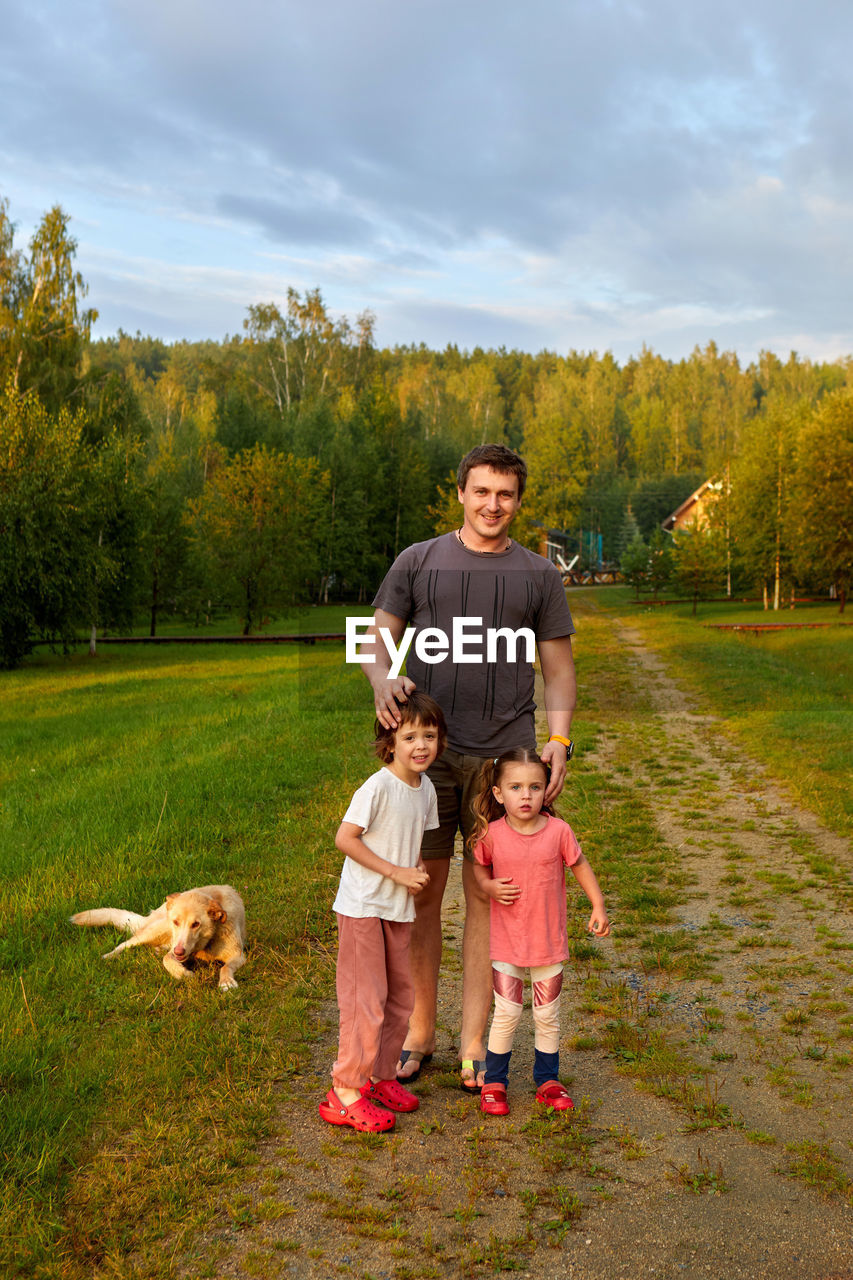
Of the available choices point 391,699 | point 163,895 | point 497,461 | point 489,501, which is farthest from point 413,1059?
point 163,895

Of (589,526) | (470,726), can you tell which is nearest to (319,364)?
(589,526)

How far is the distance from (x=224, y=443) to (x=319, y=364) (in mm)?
12120

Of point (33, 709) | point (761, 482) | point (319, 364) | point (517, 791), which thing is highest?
point (319, 364)

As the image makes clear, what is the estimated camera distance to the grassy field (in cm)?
325

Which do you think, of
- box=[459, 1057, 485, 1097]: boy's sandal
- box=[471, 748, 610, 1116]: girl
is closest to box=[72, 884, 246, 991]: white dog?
box=[459, 1057, 485, 1097]: boy's sandal

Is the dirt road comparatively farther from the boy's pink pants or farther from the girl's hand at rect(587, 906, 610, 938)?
the girl's hand at rect(587, 906, 610, 938)

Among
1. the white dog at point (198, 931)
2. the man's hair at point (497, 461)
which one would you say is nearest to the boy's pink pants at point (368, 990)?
the white dog at point (198, 931)

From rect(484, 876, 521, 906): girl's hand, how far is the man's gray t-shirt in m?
0.49

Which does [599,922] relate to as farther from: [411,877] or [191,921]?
[191,921]

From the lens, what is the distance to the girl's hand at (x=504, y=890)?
11.8 feet

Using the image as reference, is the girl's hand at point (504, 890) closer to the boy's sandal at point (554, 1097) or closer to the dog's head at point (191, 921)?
the boy's sandal at point (554, 1097)

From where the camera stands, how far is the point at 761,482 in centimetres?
4238

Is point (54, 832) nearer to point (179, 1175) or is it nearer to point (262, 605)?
point (179, 1175)

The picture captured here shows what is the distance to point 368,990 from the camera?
361 cm
